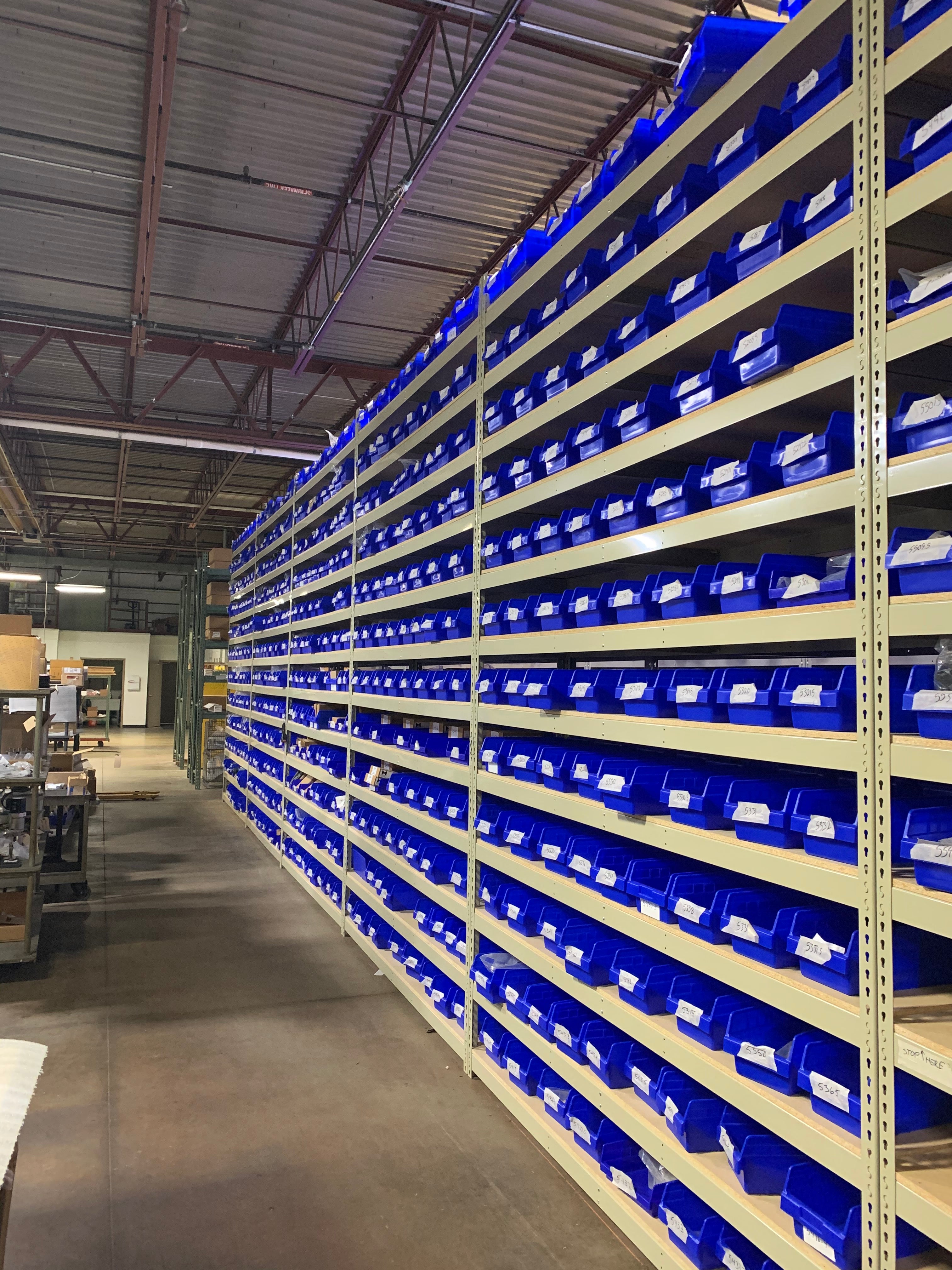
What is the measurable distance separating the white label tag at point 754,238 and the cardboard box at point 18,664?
5292mm

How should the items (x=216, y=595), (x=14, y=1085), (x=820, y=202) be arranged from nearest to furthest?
(x=14, y=1085), (x=820, y=202), (x=216, y=595)

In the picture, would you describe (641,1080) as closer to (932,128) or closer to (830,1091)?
(830,1091)

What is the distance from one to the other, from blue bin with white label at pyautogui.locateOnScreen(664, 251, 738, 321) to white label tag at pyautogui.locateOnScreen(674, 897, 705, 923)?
169 centimetres

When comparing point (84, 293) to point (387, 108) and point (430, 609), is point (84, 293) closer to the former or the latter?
point (387, 108)

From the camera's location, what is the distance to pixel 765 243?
7.32 ft

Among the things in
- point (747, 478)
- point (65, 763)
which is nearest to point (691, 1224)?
point (747, 478)

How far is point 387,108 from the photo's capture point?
6.15 meters

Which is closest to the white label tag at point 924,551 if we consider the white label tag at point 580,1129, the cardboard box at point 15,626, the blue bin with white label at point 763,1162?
the blue bin with white label at point 763,1162

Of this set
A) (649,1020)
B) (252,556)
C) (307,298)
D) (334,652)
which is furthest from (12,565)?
(649,1020)

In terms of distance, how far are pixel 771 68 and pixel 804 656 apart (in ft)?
5.26

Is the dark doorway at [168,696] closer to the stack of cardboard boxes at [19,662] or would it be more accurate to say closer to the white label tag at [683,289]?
the stack of cardboard boxes at [19,662]

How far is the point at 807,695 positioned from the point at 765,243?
118 centimetres

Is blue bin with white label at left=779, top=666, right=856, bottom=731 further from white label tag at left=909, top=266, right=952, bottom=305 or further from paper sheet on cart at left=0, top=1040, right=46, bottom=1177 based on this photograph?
paper sheet on cart at left=0, top=1040, right=46, bottom=1177

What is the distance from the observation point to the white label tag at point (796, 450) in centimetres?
205
